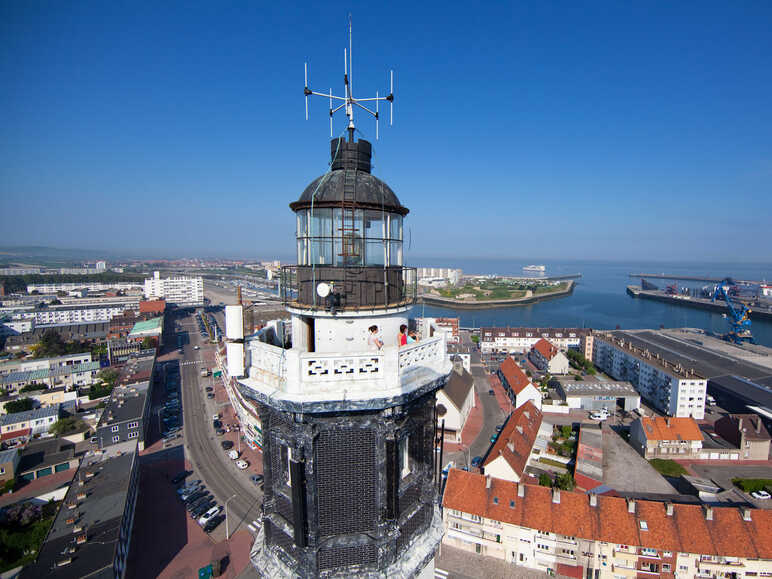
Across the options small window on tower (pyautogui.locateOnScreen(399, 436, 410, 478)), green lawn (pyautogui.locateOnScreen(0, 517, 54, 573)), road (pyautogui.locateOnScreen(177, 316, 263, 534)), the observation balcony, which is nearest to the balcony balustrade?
the observation balcony

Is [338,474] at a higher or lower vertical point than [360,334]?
lower

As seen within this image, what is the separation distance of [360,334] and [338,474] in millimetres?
Result: 1612

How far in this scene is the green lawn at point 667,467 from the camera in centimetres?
2294

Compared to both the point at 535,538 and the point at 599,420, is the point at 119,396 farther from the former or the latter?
the point at 599,420

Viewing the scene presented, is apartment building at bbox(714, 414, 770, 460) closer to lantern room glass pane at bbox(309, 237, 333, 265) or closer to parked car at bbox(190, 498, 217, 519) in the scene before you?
lantern room glass pane at bbox(309, 237, 333, 265)

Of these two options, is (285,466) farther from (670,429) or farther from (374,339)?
(670,429)

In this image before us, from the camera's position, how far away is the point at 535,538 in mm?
15453

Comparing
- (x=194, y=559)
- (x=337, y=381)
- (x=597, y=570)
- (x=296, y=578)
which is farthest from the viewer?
(x=194, y=559)

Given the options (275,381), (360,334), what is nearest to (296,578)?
(275,381)

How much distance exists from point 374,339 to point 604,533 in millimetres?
16617

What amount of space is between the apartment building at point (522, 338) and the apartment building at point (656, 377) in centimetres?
569

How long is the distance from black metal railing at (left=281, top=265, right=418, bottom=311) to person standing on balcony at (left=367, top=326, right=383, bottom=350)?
11.7 inches

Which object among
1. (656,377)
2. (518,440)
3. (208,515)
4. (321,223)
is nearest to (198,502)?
(208,515)

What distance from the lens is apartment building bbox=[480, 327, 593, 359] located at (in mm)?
51062
